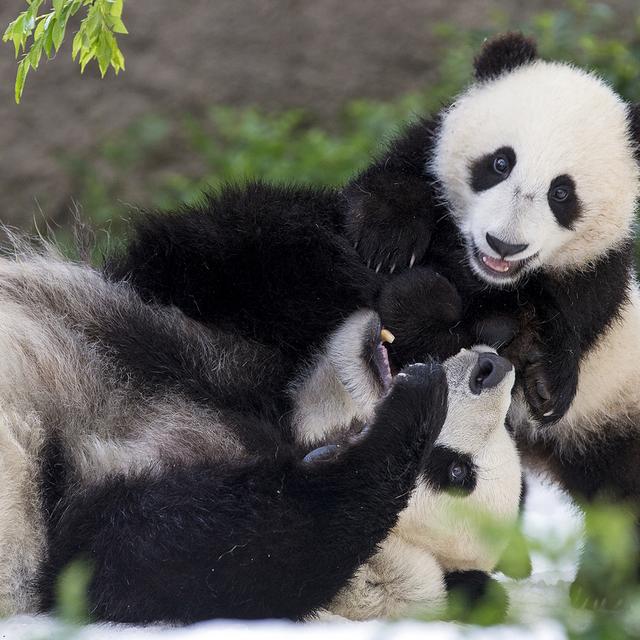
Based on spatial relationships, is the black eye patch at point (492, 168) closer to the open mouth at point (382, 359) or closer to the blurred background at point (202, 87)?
the open mouth at point (382, 359)

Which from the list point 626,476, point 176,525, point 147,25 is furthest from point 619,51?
point 176,525

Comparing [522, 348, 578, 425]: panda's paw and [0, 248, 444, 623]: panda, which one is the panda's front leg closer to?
[0, 248, 444, 623]: panda

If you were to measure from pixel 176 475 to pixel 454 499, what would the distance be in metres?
0.77

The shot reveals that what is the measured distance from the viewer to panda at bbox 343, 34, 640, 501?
131 inches

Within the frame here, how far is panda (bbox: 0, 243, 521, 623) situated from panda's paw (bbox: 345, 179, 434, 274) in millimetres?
200

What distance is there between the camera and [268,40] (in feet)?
24.6

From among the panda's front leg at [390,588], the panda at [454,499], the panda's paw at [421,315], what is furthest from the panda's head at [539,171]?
the panda's front leg at [390,588]

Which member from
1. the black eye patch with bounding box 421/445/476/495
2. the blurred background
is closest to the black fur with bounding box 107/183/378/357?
the black eye patch with bounding box 421/445/476/495

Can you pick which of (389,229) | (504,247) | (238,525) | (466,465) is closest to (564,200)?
(504,247)

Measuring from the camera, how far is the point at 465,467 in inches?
123

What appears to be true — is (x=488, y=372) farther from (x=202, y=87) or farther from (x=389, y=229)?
(x=202, y=87)

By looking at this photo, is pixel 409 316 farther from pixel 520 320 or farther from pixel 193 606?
pixel 193 606

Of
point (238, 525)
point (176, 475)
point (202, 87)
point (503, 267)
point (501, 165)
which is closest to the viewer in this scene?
point (238, 525)

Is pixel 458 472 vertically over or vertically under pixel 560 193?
under
